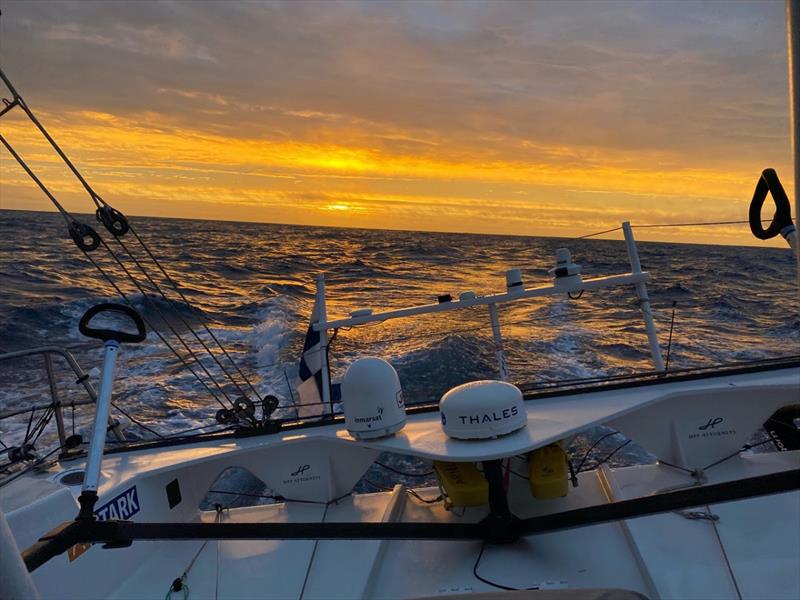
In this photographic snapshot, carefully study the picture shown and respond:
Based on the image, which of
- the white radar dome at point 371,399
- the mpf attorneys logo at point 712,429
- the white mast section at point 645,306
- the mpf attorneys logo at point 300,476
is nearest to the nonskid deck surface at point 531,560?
the mpf attorneys logo at point 712,429

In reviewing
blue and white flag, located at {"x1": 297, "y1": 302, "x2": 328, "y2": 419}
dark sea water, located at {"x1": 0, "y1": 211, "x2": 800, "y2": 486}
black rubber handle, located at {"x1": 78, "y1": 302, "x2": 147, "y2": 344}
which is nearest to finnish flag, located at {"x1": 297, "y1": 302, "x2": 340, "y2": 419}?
blue and white flag, located at {"x1": 297, "y1": 302, "x2": 328, "y2": 419}

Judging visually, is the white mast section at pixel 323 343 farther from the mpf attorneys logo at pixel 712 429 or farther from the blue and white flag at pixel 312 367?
the mpf attorneys logo at pixel 712 429

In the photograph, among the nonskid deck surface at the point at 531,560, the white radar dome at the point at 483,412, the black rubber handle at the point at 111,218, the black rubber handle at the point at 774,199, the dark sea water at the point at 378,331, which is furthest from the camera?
the dark sea water at the point at 378,331

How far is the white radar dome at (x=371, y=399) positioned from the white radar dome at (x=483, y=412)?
316 mm

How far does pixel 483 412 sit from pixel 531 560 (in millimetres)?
807

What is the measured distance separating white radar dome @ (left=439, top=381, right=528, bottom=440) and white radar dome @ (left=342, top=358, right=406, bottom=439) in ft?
1.04

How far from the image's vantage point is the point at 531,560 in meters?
3.08

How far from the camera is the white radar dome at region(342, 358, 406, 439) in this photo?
3271 millimetres

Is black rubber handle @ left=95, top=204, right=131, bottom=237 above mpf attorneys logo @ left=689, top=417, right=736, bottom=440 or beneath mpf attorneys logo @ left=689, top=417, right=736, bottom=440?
above

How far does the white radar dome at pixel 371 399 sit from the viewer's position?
3271mm

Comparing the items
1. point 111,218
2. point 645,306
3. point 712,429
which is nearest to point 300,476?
point 111,218

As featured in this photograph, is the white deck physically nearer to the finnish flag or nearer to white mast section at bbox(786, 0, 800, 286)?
the finnish flag

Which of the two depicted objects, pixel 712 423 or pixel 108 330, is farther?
pixel 712 423

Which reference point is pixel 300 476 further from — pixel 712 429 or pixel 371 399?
pixel 712 429
